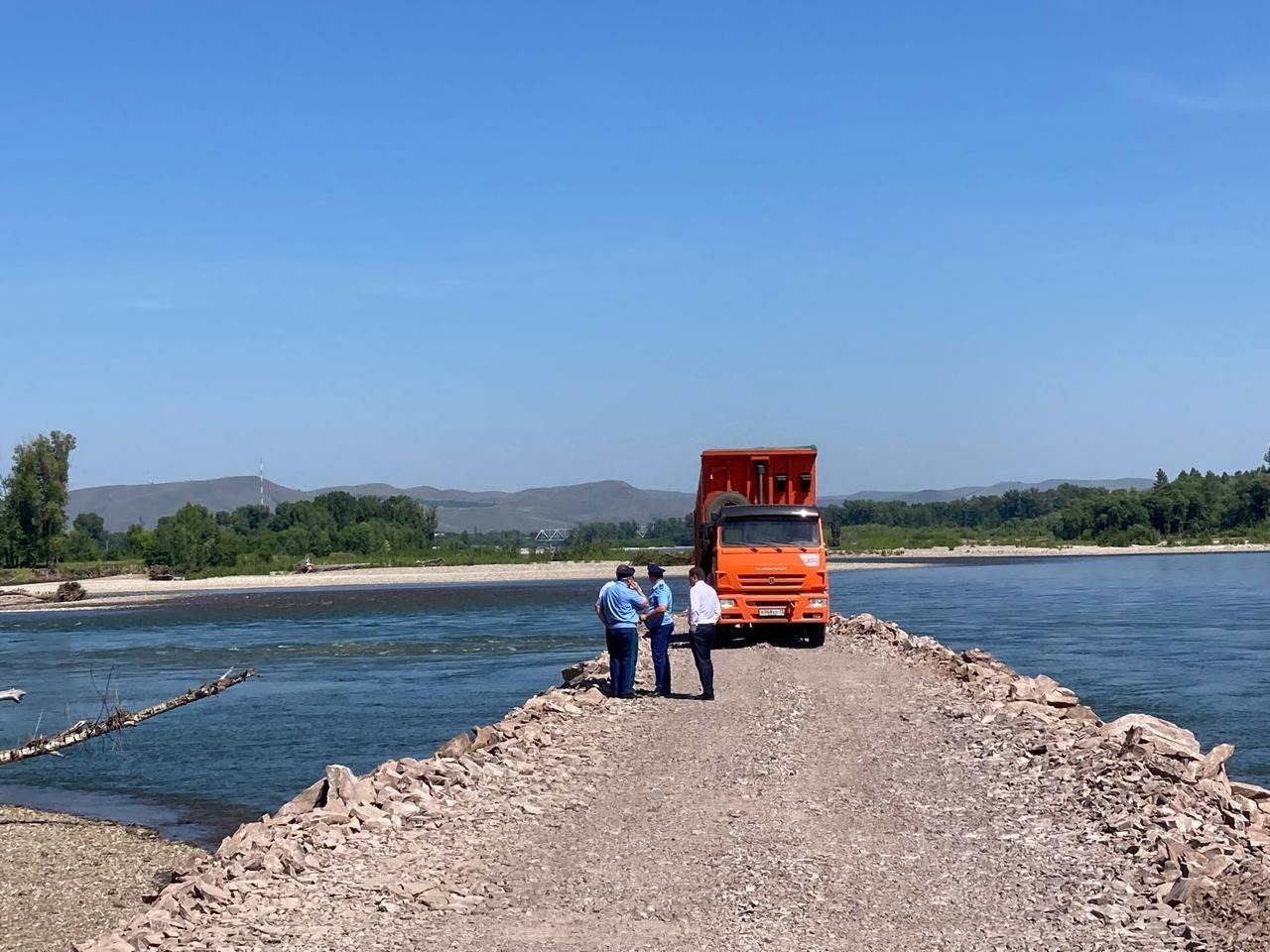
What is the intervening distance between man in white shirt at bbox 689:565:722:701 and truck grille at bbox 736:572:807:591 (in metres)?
4.50

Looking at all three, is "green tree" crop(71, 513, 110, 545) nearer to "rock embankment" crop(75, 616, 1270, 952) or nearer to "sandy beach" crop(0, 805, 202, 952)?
"sandy beach" crop(0, 805, 202, 952)

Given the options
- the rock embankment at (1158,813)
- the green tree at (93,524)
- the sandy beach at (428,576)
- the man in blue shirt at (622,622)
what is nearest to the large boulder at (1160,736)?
the rock embankment at (1158,813)

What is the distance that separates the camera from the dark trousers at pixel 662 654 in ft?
56.1

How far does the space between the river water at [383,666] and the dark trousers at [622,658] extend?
1.33 metres

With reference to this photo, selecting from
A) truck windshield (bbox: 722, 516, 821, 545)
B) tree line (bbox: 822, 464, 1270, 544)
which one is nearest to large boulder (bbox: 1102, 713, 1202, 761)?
truck windshield (bbox: 722, 516, 821, 545)

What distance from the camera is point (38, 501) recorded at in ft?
314

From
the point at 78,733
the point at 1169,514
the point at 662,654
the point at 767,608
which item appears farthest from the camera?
the point at 1169,514

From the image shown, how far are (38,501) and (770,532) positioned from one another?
85061mm

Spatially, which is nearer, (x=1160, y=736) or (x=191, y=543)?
(x=1160, y=736)

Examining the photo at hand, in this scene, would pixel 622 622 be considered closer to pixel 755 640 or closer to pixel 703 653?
pixel 703 653

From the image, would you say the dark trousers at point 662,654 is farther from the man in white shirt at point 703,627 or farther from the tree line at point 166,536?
the tree line at point 166,536

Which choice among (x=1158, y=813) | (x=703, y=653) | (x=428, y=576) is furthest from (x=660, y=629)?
(x=428, y=576)

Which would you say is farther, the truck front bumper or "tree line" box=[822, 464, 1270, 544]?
"tree line" box=[822, 464, 1270, 544]

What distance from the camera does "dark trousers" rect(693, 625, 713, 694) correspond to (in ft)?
53.8
